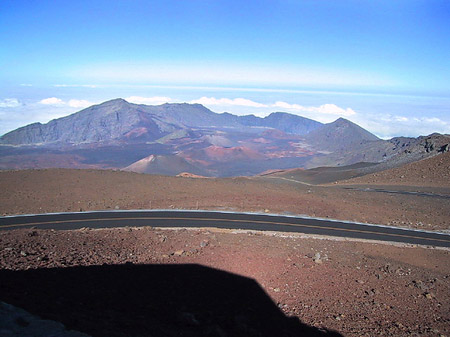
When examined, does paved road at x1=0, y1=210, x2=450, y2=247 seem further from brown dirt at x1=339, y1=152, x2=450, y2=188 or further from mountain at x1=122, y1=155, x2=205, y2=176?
mountain at x1=122, y1=155, x2=205, y2=176

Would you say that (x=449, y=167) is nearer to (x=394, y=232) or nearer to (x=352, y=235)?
(x=394, y=232)

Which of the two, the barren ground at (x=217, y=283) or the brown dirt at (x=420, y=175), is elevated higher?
the barren ground at (x=217, y=283)

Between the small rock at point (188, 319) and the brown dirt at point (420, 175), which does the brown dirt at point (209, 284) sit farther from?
the brown dirt at point (420, 175)

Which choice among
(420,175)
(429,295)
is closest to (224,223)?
(429,295)

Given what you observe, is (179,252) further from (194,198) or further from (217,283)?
(194,198)

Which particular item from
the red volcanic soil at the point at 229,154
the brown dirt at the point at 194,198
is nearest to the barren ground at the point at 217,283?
the brown dirt at the point at 194,198

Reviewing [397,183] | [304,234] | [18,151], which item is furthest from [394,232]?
[18,151]
